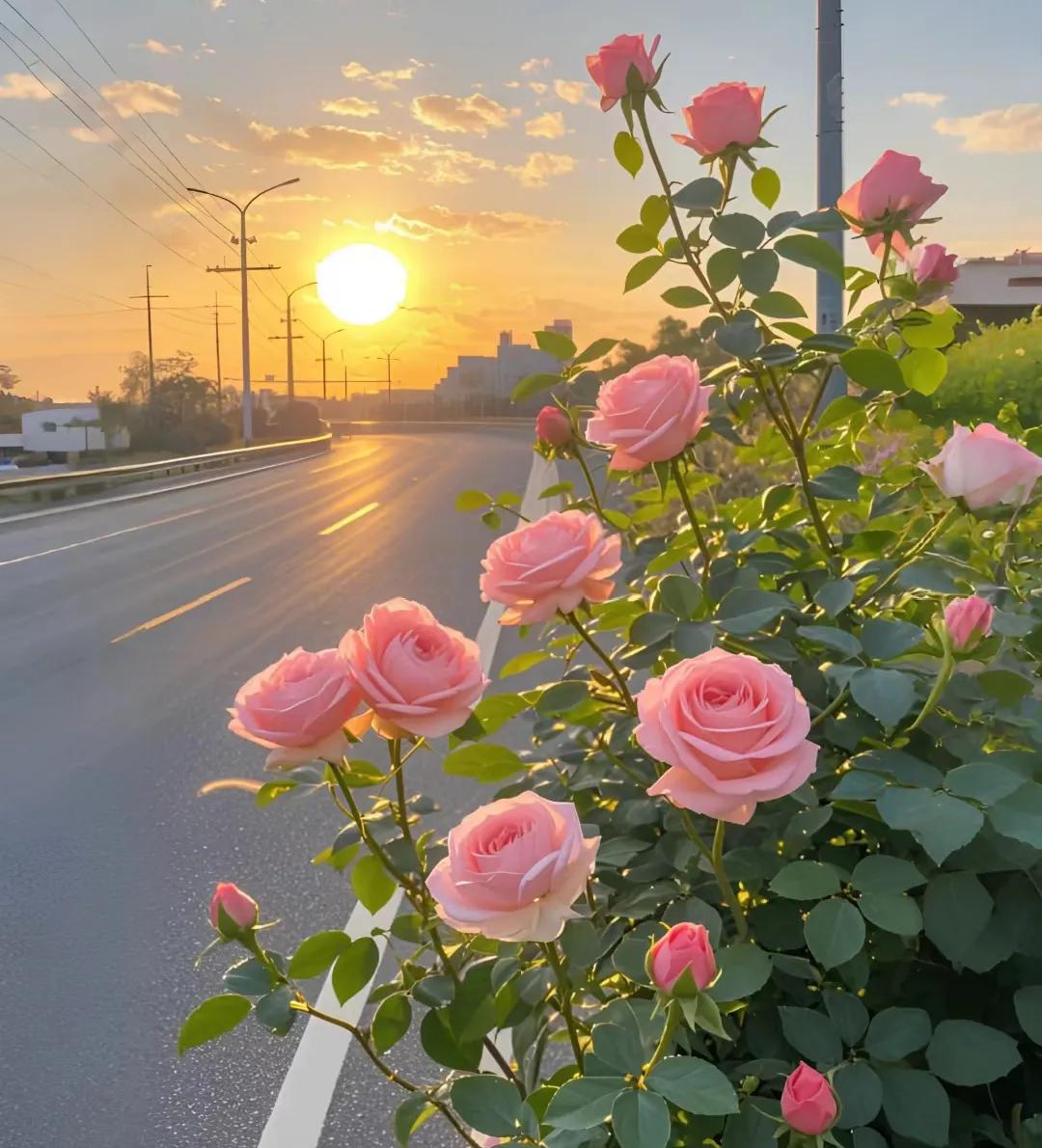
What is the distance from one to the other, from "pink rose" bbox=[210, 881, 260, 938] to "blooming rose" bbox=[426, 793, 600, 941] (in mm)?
393

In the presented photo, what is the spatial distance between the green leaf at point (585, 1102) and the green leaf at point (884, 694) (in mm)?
523

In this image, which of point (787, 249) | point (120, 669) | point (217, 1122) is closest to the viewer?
point (787, 249)

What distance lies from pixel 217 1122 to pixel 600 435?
2519 millimetres

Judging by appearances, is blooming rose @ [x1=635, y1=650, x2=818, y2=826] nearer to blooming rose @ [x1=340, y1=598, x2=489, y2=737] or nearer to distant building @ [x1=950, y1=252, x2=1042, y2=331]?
blooming rose @ [x1=340, y1=598, x2=489, y2=737]

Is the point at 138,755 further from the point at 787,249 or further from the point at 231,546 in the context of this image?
the point at 231,546

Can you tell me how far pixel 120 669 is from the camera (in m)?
9.48

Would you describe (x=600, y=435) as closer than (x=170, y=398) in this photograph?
Yes

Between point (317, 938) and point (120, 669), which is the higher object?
point (317, 938)

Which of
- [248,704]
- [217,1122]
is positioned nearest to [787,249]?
[248,704]

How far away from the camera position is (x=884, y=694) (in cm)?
144

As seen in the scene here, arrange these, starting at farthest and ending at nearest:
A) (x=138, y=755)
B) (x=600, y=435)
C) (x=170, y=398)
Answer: (x=170, y=398) < (x=138, y=755) < (x=600, y=435)

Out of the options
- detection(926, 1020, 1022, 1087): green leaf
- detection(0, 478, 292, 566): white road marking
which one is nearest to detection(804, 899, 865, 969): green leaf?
detection(926, 1020, 1022, 1087): green leaf

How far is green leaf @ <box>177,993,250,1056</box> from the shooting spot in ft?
4.92

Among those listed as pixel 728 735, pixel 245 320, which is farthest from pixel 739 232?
pixel 245 320
